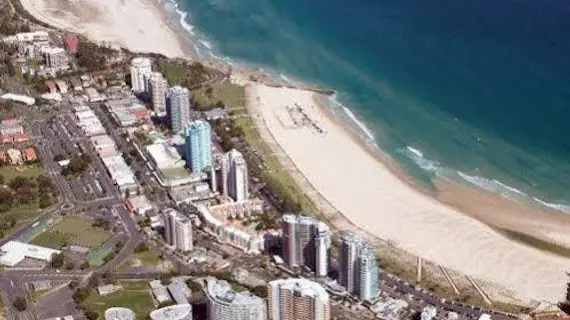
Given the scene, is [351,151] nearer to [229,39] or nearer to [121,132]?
[121,132]

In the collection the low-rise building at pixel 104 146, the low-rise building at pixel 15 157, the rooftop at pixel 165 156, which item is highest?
the rooftop at pixel 165 156

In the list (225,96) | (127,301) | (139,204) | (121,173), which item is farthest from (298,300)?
(225,96)

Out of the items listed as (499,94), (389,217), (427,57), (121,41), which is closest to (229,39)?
(121,41)

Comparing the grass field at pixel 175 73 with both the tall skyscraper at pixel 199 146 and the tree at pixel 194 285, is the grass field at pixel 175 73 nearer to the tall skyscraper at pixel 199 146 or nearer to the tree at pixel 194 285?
the tall skyscraper at pixel 199 146

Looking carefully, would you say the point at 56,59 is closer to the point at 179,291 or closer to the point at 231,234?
the point at 231,234

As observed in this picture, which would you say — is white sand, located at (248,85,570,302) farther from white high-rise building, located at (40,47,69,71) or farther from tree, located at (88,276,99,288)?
white high-rise building, located at (40,47,69,71)

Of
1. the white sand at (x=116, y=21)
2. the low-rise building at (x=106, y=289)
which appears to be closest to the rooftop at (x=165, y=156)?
the low-rise building at (x=106, y=289)
